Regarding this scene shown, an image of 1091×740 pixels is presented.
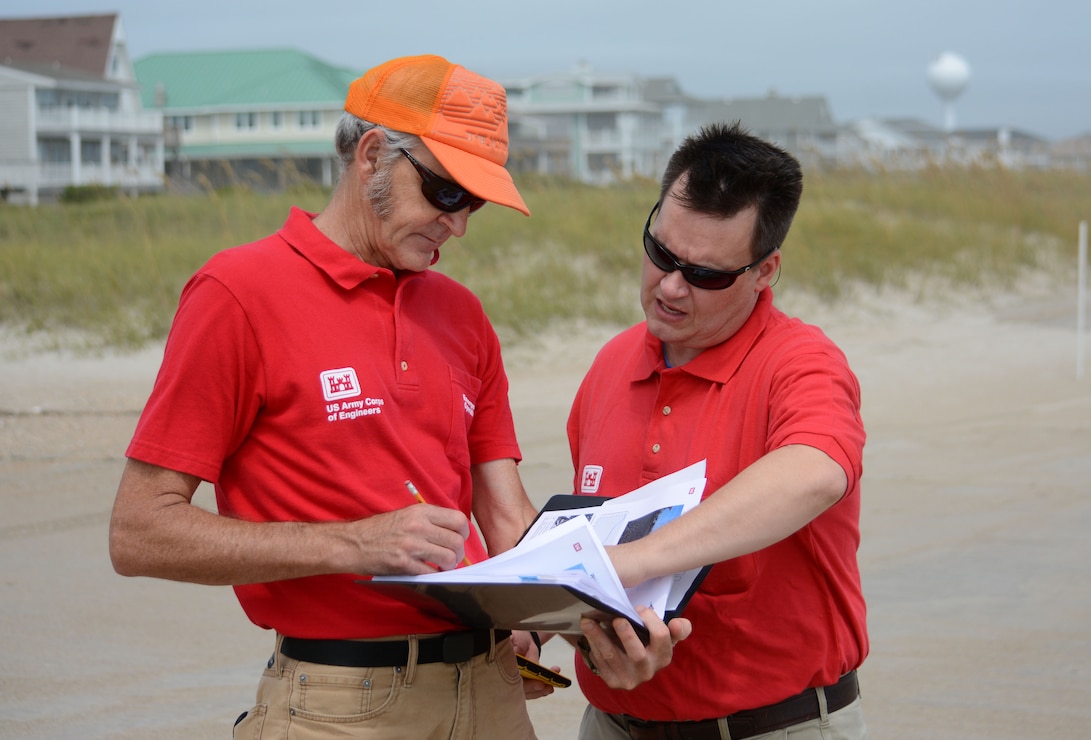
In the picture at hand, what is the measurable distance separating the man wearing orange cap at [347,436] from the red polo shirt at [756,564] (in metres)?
0.33

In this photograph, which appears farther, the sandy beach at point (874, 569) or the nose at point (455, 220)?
the sandy beach at point (874, 569)

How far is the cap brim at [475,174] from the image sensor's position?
8.01 ft

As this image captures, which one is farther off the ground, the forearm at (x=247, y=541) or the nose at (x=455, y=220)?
the nose at (x=455, y=220)

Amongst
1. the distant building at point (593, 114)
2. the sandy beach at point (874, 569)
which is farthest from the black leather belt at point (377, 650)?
the distant building at point (593, 114)

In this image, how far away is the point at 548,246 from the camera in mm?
16766

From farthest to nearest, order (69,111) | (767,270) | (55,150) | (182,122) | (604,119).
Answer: (604,119) → (182,122) → (55,150) → (69,111) → (767,270)

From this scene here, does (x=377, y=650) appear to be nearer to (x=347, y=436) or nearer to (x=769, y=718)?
(x=347, y=436)

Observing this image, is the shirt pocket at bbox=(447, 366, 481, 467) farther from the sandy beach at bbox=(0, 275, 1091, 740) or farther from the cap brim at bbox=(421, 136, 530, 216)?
the sandy beach at bbox=(0, 275, 1091, 740)

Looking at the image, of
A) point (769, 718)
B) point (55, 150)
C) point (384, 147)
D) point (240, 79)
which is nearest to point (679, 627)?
point (769, 718)

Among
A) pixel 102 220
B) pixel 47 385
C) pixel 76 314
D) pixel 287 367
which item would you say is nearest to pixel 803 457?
pixel 287 367

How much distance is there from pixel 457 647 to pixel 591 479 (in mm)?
523

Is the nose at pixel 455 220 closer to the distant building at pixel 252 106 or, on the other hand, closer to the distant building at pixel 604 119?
the distant building at pixel 252 106

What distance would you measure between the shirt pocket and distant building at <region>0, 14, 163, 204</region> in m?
40.0

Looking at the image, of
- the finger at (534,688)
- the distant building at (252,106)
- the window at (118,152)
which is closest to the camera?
the finger at (534,688)
